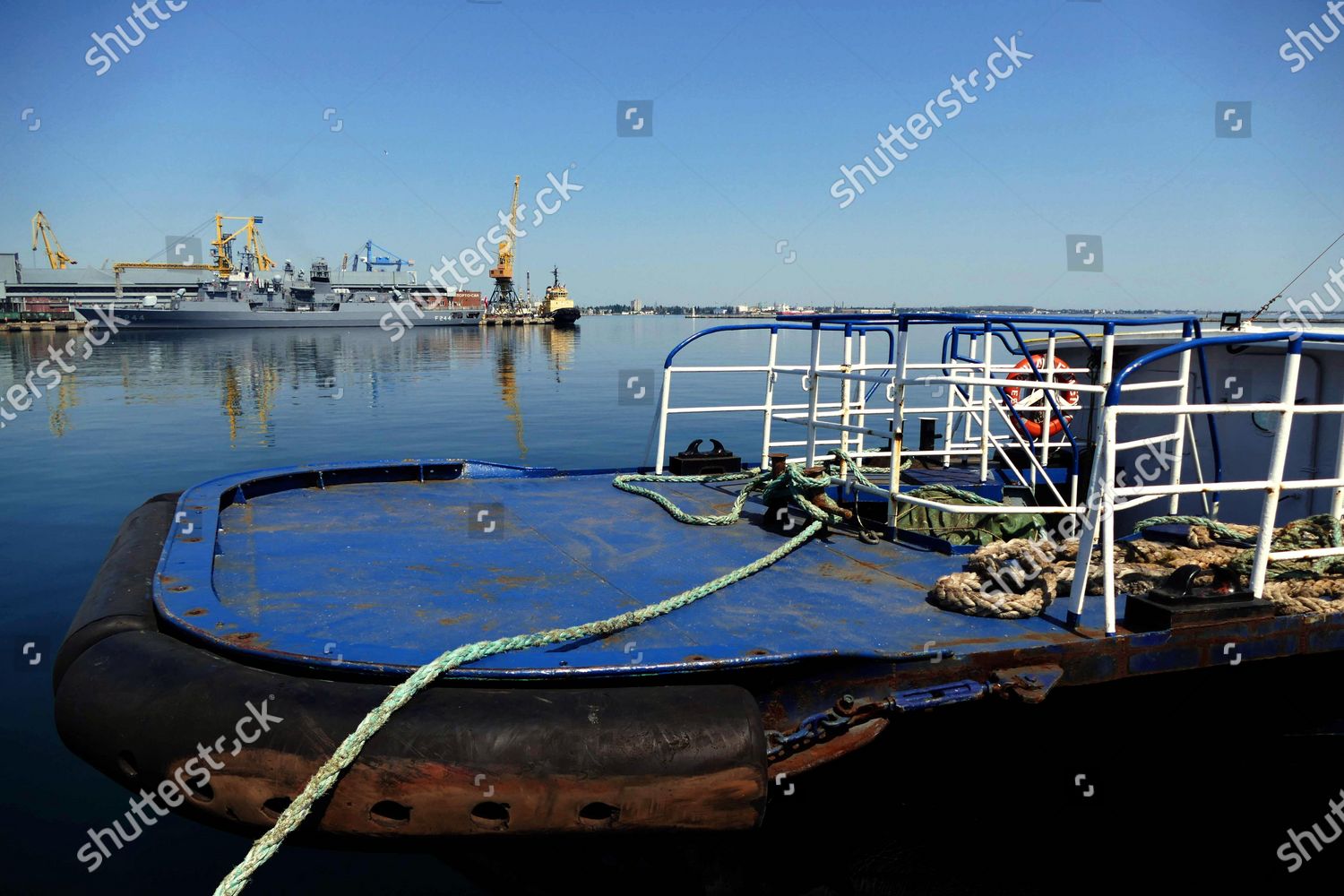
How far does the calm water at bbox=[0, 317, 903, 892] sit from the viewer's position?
5.59 m

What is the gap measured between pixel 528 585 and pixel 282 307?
329 feet

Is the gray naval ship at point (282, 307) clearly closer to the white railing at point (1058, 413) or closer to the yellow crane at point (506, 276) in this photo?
the yellow crane at point (506, 276)

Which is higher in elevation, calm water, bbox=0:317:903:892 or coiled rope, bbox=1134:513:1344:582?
coiled rope, bbox=1134:513:1344:582

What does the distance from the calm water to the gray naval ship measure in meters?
32.1

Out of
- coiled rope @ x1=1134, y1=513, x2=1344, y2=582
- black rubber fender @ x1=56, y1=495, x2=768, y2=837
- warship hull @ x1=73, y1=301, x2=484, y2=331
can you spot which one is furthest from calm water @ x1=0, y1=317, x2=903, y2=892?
warship hull @ x1=73, y1=301, x2=484, y2=331

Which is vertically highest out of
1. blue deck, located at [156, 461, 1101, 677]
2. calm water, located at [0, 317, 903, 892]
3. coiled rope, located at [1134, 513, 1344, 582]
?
coiled rope, located at [1134, 513, 1344, 582]

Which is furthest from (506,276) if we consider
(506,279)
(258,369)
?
(258,369)

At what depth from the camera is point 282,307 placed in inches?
3723

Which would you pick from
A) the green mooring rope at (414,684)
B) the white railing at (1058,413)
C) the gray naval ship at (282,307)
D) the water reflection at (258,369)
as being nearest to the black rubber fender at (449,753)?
the green mooring rope at (414,684)

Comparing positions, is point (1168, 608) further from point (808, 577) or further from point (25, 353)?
point (25, 353)

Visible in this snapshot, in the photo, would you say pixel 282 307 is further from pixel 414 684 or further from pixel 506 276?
pixel 414 684

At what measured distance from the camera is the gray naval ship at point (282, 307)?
86.6 m

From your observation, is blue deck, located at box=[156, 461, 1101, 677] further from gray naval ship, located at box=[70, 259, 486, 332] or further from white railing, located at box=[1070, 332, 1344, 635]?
gray naval ship, located at box=[70, 259, 486, 332]

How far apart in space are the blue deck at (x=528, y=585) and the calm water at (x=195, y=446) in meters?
2.05
